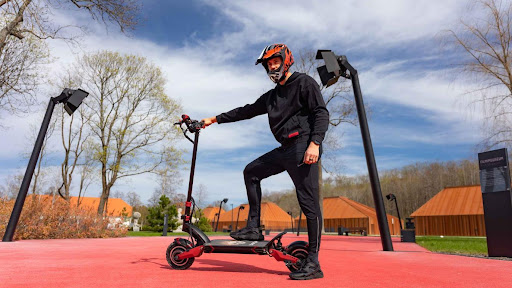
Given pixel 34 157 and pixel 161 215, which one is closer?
pixel 34 157

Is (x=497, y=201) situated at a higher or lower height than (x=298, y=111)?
lower

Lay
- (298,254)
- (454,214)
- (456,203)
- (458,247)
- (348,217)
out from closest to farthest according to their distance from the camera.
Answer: (298,254), (458,247), (454,214), (456,203), (348,217)

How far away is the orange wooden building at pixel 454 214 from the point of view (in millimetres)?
29797

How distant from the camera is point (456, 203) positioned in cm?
3188

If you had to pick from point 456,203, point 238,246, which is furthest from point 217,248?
point 456,203

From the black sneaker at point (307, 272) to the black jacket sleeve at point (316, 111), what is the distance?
3.75 feet

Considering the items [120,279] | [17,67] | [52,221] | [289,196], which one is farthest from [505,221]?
[289,196]

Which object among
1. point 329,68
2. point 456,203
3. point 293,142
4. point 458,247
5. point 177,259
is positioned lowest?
point 177,259

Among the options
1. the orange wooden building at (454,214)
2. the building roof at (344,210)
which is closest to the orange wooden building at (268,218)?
the building roof at (344,210)

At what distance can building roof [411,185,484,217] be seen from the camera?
A: 30438mm

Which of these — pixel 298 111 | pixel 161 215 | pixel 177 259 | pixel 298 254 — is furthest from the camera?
pixel 161 215

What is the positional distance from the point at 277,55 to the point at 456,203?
34620 mm

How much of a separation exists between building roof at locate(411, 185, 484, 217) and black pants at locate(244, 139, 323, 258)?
107ft

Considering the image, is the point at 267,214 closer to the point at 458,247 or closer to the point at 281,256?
the point at 458,247
